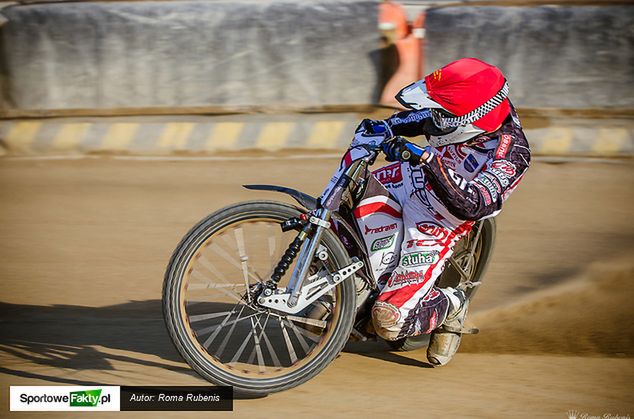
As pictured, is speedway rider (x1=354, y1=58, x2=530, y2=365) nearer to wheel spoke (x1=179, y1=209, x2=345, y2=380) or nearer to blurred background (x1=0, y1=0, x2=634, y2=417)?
wheel spoke (x1=179, y1=209, x2=345, y2=380)

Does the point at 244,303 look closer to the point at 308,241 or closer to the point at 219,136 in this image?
the point at 308,241

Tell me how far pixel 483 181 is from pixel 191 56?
5.96 m

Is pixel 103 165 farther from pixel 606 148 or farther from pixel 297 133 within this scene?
pixel 606 148

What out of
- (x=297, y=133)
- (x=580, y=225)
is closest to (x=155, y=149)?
Answer: (x=297, y=133)

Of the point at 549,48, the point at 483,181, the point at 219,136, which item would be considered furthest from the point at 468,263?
the point at 549,48

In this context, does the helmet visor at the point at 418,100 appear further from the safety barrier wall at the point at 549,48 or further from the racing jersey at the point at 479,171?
the safety barrier wall at the point at 549,48

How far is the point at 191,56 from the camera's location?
10.0 metres

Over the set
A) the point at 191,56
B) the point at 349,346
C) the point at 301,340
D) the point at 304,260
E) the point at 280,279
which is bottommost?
the point at 349,346

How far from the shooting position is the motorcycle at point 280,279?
4.52 m

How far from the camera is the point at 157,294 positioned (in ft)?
20.8

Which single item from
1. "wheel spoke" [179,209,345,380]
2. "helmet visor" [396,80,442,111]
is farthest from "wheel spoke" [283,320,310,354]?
"helmet visor" [396,80,442,111]

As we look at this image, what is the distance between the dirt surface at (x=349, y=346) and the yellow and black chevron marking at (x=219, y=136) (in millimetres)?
322

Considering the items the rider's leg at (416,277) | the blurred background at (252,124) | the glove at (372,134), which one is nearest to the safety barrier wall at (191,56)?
the blurred background at (252,124)

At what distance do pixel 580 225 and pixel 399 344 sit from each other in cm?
297
